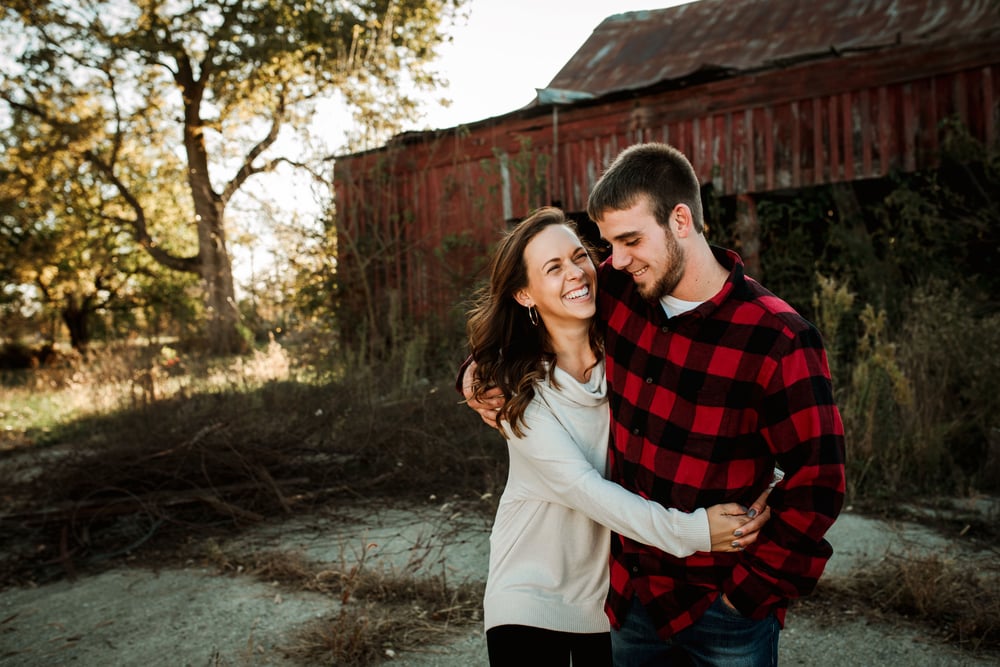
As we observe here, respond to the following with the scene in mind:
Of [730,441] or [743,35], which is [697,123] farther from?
[730,441]

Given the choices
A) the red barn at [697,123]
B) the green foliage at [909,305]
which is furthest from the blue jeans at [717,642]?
the red barn at [697,123]

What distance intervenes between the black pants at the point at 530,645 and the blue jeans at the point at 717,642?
0.81 ft

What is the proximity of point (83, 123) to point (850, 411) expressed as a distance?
2147 centimetres

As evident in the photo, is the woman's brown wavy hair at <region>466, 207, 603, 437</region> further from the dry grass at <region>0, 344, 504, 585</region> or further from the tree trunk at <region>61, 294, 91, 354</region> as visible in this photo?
the tree trunk at <region>61, 294, 91, 354</region>

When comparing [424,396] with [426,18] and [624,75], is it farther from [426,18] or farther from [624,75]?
[426,18]

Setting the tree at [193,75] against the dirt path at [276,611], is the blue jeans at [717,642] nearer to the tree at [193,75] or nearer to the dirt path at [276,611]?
the dirt path at [276,611]

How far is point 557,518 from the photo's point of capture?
100 inches

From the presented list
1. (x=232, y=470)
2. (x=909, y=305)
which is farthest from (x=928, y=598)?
(x=909, y=305)

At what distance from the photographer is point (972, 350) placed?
6707 mm

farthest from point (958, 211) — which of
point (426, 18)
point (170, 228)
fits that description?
point (170, 228)

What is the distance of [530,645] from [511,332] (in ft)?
3.33

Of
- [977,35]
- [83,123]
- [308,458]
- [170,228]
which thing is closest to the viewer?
[308,458]

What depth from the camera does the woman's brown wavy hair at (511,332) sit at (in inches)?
104

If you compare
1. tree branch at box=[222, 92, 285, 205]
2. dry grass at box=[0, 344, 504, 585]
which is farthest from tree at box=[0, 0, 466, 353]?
dry grass at box=[0, 344, 504, 585]
